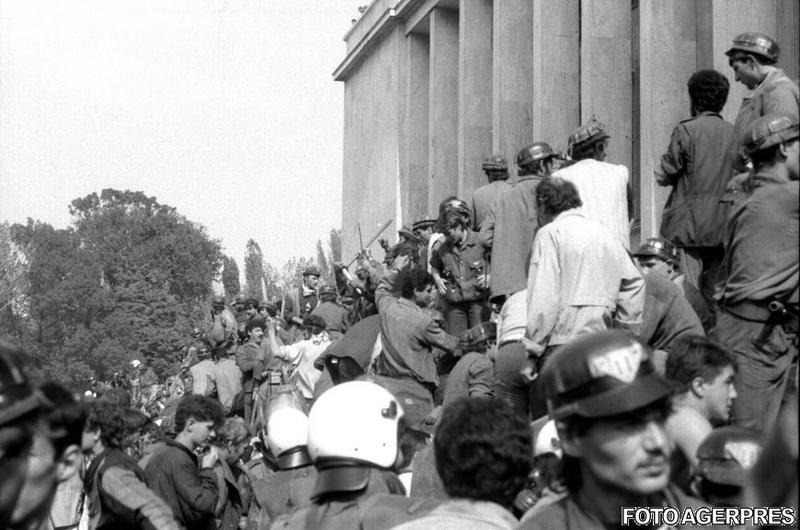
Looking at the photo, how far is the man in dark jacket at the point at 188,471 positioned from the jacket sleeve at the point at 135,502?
1.62 metres

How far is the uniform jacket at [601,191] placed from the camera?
11.5 metres

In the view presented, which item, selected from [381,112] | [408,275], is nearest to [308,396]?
[408,275]

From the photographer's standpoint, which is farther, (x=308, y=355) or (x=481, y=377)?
(x=308, y=355)

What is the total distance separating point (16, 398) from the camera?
11.7ft

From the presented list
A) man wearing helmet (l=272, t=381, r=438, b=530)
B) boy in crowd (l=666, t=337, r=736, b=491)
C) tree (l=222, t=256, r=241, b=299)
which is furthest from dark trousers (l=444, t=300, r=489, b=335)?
tree (l=222, t=256, r=241, b=299)

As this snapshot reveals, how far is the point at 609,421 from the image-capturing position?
14.7ft

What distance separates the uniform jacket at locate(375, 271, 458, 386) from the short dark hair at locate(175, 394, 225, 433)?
7.30ft

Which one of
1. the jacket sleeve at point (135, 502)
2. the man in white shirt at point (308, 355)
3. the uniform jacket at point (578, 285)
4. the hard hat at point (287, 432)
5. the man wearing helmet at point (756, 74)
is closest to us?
the jacket sleeve at point (135, 502)

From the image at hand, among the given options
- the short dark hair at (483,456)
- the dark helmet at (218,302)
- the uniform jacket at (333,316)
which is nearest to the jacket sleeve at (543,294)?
→ the short dark hair at (483,456)

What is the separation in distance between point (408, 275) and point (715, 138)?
2929 mm

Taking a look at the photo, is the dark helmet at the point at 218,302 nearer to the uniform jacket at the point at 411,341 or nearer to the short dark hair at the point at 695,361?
the uniform jacket at the point at 411,341

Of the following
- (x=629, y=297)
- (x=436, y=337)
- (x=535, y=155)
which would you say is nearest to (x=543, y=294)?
Result: (x=629, y=297)

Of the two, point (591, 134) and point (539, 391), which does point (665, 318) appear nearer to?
point (591, 134)

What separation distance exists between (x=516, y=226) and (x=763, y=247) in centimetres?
565
